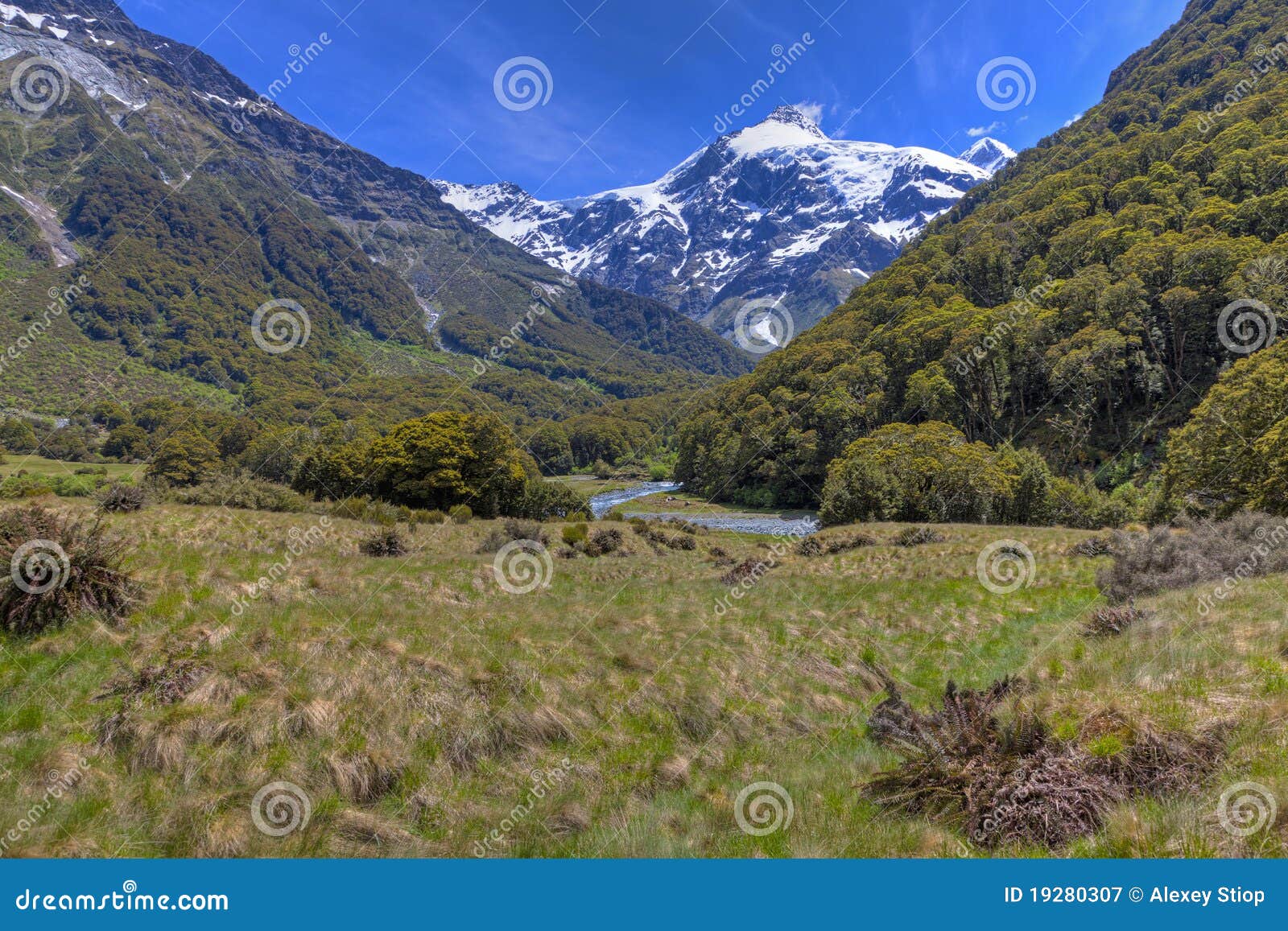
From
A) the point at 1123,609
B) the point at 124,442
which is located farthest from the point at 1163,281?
the point at 124,442

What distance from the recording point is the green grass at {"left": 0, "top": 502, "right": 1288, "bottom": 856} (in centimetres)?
587

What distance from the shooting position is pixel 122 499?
711 inches

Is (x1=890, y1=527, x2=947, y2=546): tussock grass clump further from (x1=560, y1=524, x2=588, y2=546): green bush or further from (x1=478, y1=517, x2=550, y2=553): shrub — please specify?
(x1=478, y1=517, x2=550, y2=553): shrub

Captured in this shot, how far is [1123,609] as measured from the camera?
1241cm

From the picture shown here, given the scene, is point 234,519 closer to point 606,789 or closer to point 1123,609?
point 606,789

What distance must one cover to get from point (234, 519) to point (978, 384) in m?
92.7
